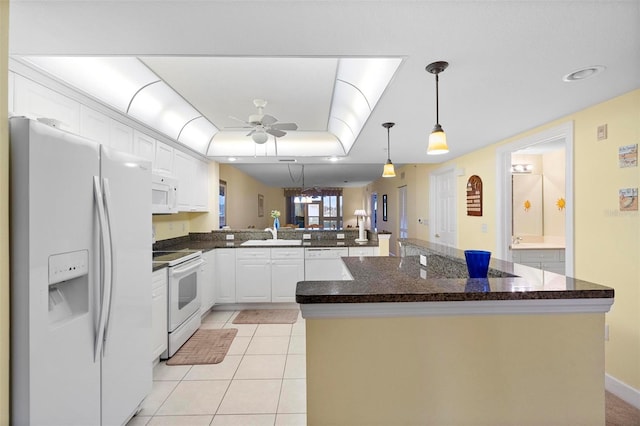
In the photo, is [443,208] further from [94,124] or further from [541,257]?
[94,124]

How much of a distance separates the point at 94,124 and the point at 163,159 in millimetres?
1076

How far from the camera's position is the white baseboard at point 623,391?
83.6 inches

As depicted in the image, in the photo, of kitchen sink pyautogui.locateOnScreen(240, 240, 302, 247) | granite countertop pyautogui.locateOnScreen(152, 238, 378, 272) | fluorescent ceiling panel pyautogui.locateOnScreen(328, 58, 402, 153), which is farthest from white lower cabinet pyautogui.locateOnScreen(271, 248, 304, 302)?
fluorescent ceiling panel pyautogui.locateOnScreen(328, 58, 402, 153)

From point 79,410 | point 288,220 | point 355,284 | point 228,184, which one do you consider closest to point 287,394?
point 79,410

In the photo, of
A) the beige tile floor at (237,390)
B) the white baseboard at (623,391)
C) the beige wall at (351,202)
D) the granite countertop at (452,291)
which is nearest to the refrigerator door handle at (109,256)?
the beige tile floor at (237,390)

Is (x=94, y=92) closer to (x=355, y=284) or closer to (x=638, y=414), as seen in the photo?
(x=355, y=284)

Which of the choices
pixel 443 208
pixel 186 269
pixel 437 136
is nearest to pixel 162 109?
pixel 186 269

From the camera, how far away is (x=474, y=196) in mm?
4301

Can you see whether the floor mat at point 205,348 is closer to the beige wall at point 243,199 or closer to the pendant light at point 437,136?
the pendant light at point 437,136

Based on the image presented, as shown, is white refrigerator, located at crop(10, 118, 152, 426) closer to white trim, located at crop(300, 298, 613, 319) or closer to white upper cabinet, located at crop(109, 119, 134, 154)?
white upper cabinet, located at crop(109, 119, 134, 154)

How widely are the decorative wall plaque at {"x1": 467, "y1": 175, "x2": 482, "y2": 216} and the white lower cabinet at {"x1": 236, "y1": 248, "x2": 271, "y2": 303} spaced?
3.04 meters

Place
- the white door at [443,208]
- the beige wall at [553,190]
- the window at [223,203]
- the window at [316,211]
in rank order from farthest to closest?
the window at [316,211], the window at [223,203], the white door at [443,208], the beige wall at [553,190]

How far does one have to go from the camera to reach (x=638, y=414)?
2.04 m

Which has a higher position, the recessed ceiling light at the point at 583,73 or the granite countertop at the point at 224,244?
the recessed ceiling light at the point at 583,73
